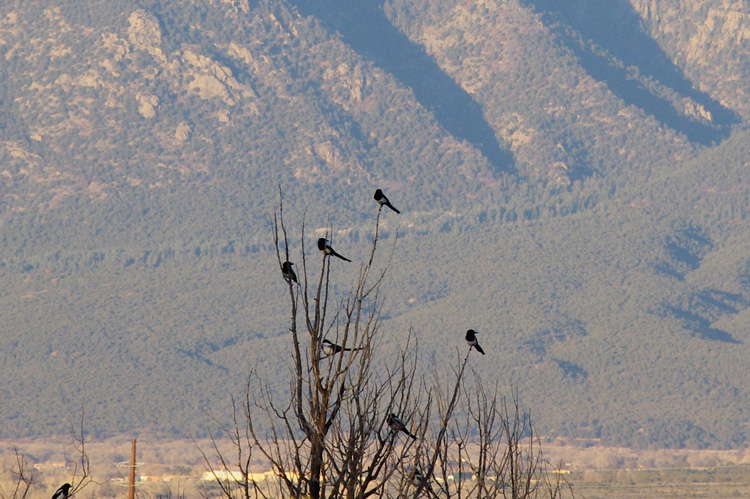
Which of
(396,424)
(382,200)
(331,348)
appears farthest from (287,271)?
(382,200)

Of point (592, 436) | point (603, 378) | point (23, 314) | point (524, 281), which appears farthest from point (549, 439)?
point (23, 314)

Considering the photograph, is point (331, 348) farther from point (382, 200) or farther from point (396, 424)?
point (382, 200)

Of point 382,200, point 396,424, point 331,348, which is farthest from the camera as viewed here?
point 382,200

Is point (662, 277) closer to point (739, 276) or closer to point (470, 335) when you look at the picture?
point (739, 276)

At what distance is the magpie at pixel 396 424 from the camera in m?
15.0

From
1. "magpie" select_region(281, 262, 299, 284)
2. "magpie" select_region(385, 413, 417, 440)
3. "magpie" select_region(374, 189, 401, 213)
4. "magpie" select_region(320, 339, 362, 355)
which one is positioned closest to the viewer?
"magpie" select_region(320, 339, 362, 355)

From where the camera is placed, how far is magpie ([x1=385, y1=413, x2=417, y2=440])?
49.1 feet

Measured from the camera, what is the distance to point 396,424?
1548 cm

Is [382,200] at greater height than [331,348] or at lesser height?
greater

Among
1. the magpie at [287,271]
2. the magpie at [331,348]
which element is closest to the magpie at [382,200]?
the magpie at [287,271]

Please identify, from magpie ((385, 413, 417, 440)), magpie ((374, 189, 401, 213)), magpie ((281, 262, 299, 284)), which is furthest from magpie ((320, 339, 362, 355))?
magpie ((374, 189, 401, 213))

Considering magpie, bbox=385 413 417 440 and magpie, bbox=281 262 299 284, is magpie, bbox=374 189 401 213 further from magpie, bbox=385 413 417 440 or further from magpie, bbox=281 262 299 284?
magpie, bbox=385 413 417 440

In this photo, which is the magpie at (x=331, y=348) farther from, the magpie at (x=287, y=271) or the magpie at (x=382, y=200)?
the magpie at (x=382, y=200)

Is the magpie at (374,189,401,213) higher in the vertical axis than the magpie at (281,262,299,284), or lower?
higher
